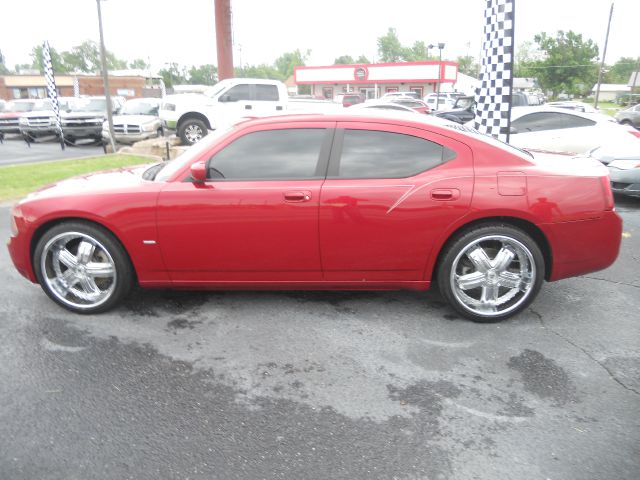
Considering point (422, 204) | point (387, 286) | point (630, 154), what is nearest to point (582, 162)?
point (422, 204)

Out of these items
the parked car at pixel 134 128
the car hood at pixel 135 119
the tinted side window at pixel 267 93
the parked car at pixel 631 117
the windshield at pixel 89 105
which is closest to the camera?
the tinted side window at pixel 267 93

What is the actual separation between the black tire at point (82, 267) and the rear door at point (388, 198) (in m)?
1.54

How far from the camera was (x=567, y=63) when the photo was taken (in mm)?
58781

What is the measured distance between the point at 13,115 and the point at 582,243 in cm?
2284

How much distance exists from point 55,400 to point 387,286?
7.36 ft

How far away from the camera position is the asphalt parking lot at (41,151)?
13.9 m

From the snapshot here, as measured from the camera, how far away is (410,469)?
220cm

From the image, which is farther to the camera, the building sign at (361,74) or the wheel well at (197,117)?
the building sign at (361,74)

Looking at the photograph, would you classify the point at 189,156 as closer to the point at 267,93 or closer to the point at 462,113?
the point at 267,93

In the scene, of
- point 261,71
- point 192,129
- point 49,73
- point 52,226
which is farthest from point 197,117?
point 261,71

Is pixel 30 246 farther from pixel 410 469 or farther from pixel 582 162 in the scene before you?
pixel 582 162

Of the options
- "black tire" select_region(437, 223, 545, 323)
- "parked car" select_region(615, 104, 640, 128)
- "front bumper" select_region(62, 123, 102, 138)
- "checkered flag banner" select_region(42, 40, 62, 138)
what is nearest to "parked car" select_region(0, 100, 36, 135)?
"front bumper" select_region(62, 123, 102, 138)

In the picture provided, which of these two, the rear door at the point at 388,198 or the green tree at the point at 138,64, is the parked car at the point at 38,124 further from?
the green tree at the point at 138,64

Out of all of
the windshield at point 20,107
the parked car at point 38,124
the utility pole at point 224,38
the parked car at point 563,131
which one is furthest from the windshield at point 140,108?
the parked car at point 563,131
